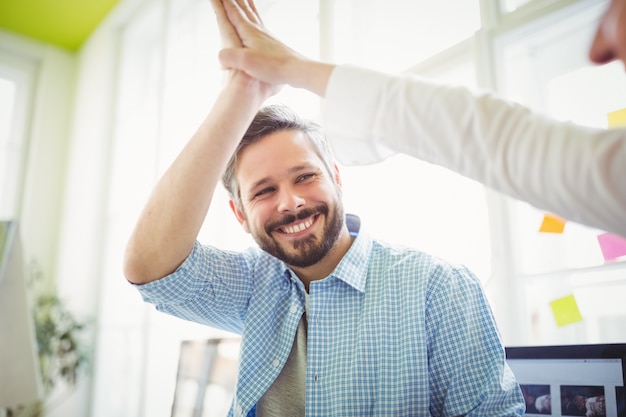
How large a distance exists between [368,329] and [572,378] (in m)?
0.43

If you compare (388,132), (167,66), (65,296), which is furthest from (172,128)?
(388,132)

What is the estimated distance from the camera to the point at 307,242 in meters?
1.25

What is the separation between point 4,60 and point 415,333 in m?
4.82

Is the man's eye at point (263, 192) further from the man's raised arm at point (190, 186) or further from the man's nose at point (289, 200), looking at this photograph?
the man's raised arm at point (190, 186)

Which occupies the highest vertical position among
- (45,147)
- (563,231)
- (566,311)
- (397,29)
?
(45,147)

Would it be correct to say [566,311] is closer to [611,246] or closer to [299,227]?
[611,246]

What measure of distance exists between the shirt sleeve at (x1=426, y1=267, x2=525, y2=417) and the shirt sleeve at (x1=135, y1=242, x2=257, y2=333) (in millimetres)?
489

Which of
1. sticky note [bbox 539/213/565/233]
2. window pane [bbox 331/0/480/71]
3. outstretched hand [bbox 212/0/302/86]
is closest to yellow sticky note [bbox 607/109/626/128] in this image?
sticky note [bbox 539/213/565/233]

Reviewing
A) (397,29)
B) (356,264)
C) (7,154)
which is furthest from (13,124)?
(356,264)

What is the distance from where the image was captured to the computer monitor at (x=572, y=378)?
0.98 meters

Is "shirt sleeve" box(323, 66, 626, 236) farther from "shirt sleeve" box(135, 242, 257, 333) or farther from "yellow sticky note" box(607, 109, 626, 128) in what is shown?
"yellow sticky note" box(607, 109, 626, 128)

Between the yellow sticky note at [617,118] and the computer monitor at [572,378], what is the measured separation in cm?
64

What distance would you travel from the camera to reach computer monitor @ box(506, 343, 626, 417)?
978mm

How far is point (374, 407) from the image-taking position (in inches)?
41.5
